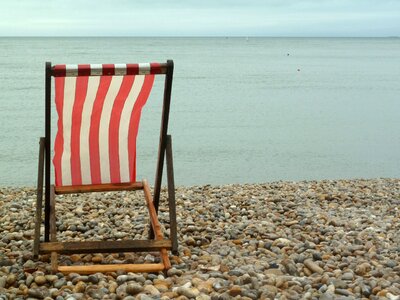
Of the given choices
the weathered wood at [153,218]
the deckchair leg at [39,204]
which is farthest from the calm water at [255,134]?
the deckchair leg at [39,204]

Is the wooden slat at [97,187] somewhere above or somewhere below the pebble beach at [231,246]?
above

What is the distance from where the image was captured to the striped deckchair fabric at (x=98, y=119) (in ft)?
12.9

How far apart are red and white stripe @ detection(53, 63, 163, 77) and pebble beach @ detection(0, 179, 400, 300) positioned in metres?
1.22

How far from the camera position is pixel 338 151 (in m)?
14.8

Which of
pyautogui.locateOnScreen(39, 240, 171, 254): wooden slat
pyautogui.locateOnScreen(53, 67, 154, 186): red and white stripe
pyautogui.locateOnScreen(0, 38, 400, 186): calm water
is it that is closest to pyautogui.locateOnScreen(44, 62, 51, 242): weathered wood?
pyautogui.locateOnScreen(53, 67, 154, 186): red and white stripe

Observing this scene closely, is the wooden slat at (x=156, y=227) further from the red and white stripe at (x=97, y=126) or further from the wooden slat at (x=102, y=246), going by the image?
the red and white stripe at (x=97, y=126)

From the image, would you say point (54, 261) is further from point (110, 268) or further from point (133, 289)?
point (133, 289)

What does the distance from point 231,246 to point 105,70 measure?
1.61 meters

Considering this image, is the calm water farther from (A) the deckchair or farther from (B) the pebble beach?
(A) the deckchair

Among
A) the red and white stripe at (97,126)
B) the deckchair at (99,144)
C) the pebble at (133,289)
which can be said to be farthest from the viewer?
the red and white stripe at (97,126)

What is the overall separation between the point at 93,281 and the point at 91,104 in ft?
3.75

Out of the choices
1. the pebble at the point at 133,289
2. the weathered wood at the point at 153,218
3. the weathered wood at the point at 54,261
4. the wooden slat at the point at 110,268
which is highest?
the weathered wood at the point at 153,218

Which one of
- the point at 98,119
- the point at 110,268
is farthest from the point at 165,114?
the point at 110,268

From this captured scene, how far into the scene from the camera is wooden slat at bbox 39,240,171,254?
3.92 m
